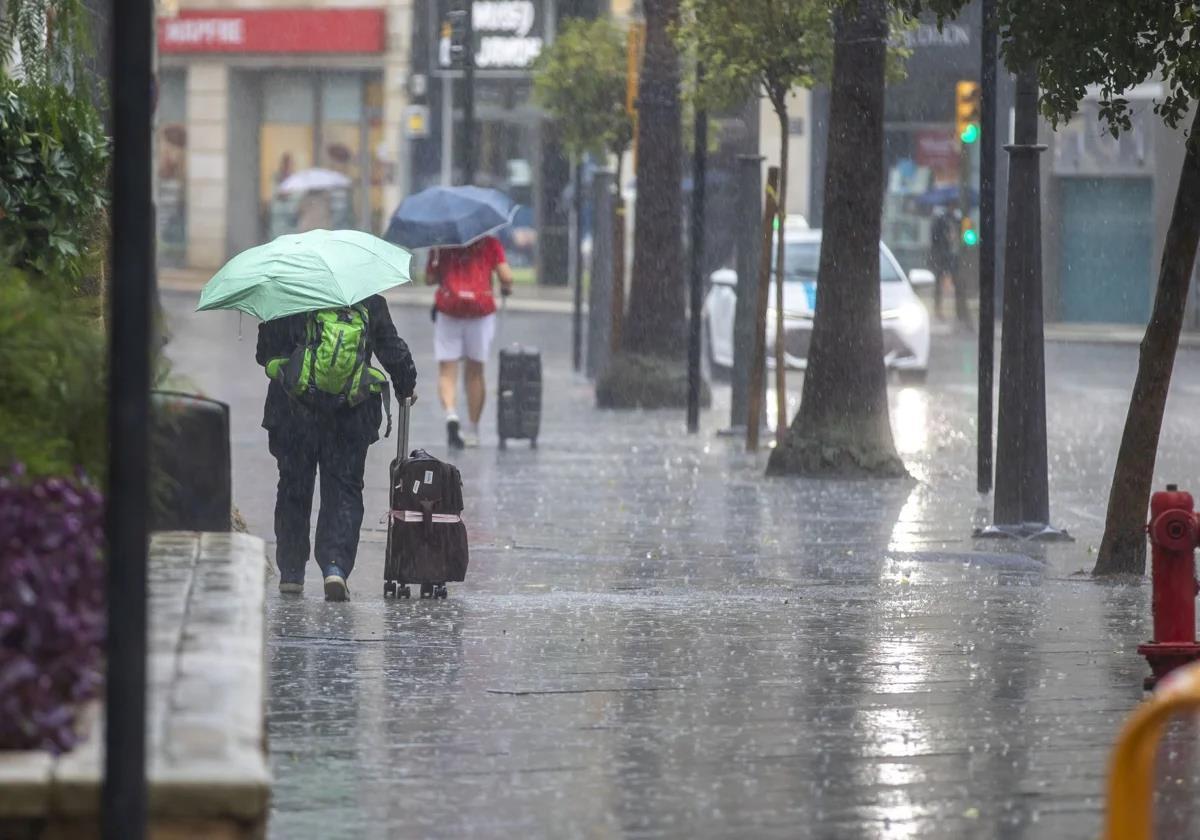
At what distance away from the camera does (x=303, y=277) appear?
32.7 feet

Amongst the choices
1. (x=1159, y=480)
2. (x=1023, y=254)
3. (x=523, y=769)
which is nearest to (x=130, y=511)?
(x=523, y=769)

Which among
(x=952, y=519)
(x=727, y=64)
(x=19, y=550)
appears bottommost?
(x=952, y=519)

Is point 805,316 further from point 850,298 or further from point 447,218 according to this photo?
point 850,298

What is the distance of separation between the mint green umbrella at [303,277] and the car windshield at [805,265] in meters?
15.4

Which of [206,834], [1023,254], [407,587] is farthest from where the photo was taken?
[1023,254]

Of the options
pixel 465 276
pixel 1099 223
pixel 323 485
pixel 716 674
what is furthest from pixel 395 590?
pixel 1099 223

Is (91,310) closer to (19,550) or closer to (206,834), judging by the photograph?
(19,550)

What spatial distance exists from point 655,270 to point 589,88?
4934 millimetres

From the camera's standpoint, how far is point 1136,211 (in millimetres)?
36719

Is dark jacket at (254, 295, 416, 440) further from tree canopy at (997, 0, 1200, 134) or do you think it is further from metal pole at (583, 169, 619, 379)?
metal pole at (583, 169, 619, 379)

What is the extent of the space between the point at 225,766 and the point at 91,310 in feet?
16.3

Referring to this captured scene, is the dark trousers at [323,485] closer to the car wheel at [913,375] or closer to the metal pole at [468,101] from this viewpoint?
the car wheel at [913,375]

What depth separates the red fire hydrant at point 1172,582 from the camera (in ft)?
26.4

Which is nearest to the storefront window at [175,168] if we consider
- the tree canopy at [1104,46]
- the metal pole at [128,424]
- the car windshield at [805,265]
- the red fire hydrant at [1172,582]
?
the car windshield at [805,265]
